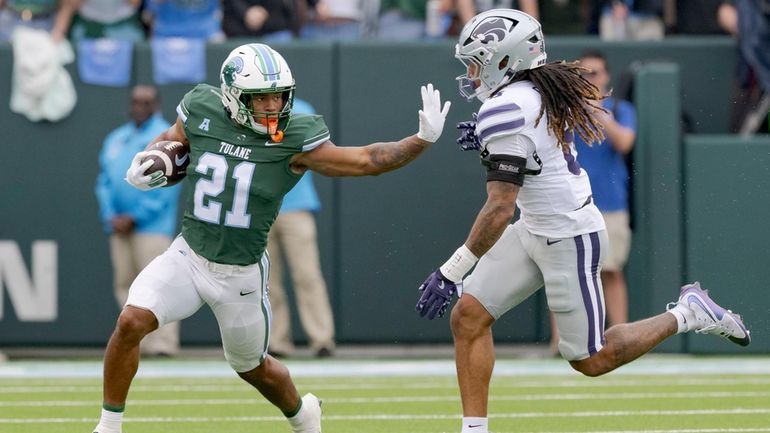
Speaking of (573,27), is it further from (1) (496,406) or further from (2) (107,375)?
(2) (107,375)

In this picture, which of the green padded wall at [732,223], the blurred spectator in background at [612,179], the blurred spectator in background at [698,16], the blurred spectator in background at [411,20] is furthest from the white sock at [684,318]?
the blurred spectator in background at [411,20]

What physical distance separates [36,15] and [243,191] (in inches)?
208

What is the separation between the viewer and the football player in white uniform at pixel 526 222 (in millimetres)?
5637

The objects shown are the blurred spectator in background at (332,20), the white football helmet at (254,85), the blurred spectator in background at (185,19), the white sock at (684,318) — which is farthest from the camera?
the blurred spectator in background at (332,20)

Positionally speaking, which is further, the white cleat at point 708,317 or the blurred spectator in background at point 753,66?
the blurred spectator in background at point 753,66

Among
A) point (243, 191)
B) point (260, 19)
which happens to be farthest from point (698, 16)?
point (243, 191)

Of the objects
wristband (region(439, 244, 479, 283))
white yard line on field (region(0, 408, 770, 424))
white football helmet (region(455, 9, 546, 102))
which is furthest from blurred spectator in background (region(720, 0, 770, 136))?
wristband (region(439, 244, 479, 283))

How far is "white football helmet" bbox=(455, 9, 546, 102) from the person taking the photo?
5816 mm

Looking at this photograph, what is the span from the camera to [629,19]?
10.7m

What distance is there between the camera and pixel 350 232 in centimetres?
1030

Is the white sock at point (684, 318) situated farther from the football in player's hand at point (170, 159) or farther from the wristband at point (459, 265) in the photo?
the football in player's hand at point (170, 159)

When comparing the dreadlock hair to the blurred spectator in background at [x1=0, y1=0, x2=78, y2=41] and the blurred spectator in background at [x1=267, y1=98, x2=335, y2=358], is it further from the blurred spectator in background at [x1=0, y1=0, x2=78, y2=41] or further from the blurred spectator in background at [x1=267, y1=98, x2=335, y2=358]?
the blurred spectator in background at [x1=0, y1=0, x2=78, y2=41]

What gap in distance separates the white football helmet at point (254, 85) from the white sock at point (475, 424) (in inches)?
52.2

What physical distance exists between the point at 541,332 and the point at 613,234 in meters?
0.99
